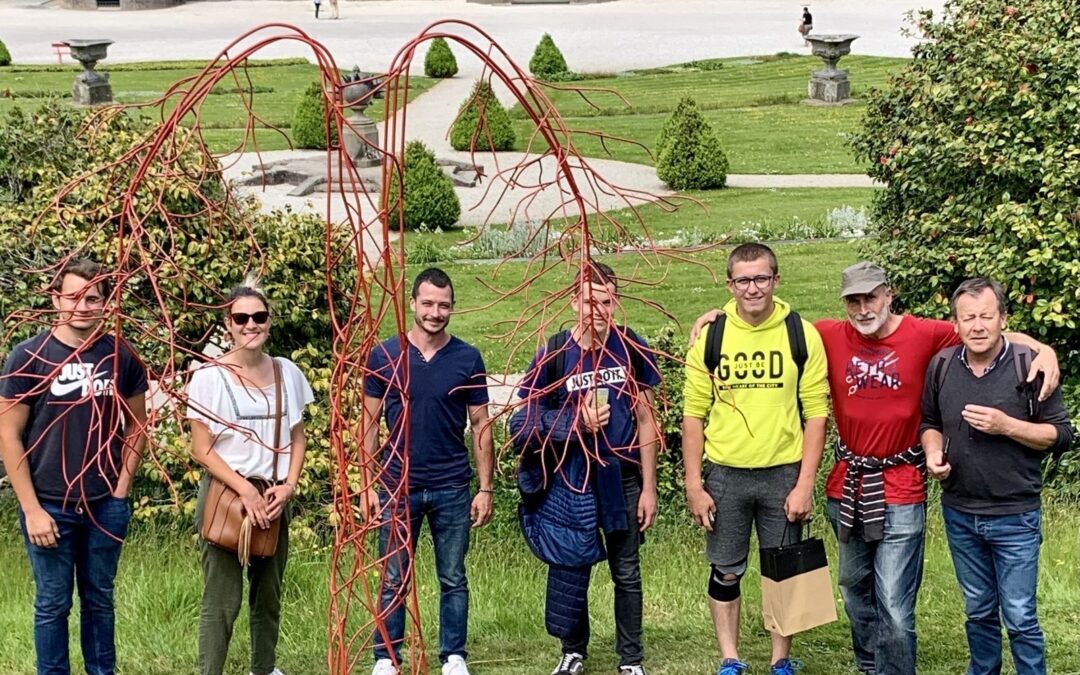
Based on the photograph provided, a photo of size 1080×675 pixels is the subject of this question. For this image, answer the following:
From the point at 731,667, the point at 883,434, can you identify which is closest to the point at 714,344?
the point at 883,434

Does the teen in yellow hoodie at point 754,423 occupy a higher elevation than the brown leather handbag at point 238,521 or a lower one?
higher

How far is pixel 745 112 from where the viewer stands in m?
22.5

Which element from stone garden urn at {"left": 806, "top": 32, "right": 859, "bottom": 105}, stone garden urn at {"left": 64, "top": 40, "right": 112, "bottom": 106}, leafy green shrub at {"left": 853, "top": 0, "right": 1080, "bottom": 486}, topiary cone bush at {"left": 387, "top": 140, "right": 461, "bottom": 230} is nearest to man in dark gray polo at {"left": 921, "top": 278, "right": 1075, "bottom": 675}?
leafy green shrub at {"left": 853, "top": 0, "right": 1080, "bottom": 486}

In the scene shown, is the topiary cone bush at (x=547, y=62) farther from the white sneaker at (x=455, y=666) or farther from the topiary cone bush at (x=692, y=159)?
the white sneaker at (x=455, y=666)

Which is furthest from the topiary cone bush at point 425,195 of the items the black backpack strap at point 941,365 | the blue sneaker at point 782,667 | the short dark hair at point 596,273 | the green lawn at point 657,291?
the short dark hair at point 596,273

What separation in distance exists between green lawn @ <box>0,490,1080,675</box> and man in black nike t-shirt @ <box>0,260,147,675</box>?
563 millimetres

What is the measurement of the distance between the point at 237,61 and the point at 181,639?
3.35m

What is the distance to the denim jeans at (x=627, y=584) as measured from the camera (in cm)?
500

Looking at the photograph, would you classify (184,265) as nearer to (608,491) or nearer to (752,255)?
(608,491)

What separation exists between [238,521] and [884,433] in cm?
221

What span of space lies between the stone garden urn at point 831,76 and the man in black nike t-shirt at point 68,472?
19843 mm

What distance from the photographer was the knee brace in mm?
4996

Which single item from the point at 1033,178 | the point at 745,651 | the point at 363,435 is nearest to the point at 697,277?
the point at 1033,178

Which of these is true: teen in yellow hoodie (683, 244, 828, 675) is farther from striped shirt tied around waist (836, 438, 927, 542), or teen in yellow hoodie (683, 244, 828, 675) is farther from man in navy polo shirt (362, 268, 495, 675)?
man in navy polo shirt (362, 268, 495, 675)
